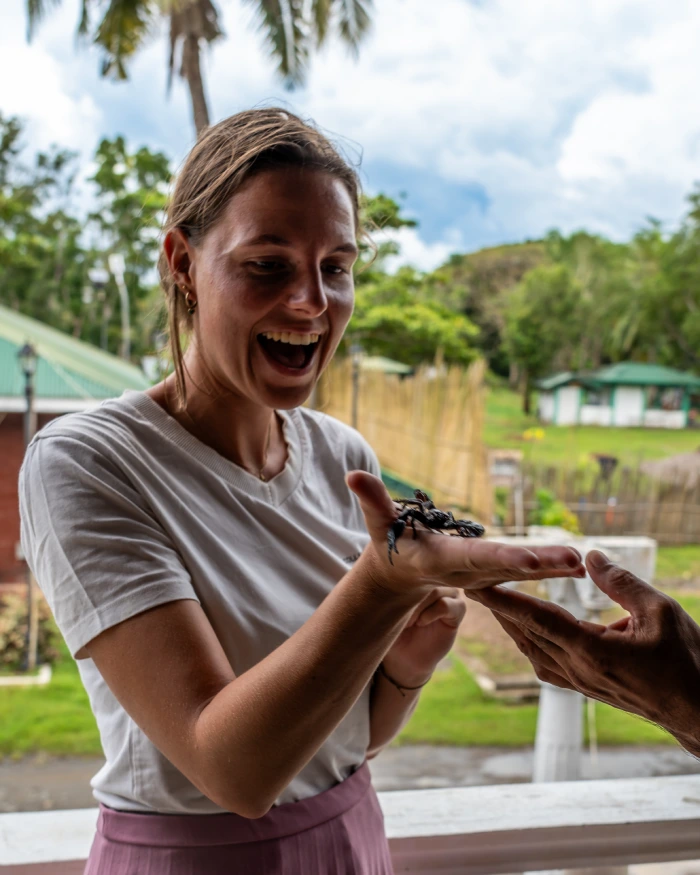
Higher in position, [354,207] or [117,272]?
[117,272]

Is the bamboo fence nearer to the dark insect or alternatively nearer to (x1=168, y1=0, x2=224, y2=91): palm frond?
(x1=168, y1=0, x2=224, y2=91): palm frond

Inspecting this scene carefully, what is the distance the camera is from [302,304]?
2.12ft

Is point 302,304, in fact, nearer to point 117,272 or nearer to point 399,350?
point 117,272

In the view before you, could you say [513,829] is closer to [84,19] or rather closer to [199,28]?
[199,28]

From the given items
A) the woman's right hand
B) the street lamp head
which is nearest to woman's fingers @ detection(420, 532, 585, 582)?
the woman's right hand

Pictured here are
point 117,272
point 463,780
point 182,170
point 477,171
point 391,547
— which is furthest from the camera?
point 477,171

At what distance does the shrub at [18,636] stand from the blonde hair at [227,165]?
3872 millimetres

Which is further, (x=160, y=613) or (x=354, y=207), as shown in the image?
(x=354, y=207)

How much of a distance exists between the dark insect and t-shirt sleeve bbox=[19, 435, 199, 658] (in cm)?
18

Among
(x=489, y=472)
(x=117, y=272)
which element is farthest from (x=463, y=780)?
(x=117, y=272)

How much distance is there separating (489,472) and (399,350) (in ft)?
6.57

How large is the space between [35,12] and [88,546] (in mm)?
4623

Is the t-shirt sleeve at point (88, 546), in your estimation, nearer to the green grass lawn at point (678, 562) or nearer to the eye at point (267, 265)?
the eye at point (267, 265)

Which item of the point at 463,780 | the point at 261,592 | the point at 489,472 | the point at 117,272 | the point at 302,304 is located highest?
the point at 117,272
